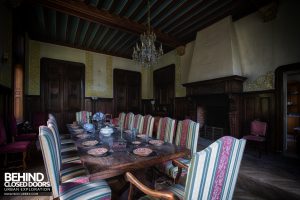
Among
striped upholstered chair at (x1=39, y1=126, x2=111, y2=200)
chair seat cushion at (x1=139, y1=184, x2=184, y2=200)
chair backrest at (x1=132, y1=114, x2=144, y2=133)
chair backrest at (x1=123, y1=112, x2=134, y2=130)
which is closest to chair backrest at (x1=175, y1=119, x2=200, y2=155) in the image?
chair seat cushion at (x1=139, y1=184, x2=184, y2=200)

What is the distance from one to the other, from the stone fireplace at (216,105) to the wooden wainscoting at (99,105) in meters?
3.49

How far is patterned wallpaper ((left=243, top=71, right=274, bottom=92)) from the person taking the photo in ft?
11.2

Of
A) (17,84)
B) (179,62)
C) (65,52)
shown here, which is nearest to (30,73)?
(17,84)

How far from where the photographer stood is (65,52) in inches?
227

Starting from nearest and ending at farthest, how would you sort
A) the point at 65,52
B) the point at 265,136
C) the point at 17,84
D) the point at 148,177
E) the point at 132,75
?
1. the point at 148,177
2. the point at 265,136
3. the point at 17,84
4. the point at 65,52
5. the point at 132,75

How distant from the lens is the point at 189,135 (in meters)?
1.97

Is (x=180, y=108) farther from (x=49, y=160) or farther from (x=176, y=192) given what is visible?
(x=49, y=160)

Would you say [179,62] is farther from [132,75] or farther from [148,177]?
[148,177]

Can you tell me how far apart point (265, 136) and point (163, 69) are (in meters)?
4.50

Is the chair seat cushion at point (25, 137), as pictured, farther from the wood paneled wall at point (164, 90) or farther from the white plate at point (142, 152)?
the wood paneled wall at point (164, 90)

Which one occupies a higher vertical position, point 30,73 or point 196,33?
point 196,33

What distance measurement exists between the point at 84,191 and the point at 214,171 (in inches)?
42.3

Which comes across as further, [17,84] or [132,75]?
[132,75]

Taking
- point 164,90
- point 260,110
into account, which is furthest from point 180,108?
point 260,110
